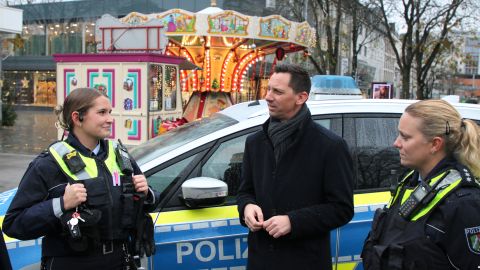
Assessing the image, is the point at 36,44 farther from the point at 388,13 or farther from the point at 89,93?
the point at 89,93

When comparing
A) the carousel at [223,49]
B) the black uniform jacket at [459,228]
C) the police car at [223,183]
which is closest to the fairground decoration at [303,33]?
the carousel at [223,49]

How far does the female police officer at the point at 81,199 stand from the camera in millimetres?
2250

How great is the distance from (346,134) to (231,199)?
891 millimetres

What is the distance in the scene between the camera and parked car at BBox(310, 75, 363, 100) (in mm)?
3840

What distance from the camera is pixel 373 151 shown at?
332 centimetres

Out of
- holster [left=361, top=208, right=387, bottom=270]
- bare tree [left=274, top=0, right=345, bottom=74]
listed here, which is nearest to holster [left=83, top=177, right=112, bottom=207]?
holster [left=361, top=208, right=387, bottom=270]

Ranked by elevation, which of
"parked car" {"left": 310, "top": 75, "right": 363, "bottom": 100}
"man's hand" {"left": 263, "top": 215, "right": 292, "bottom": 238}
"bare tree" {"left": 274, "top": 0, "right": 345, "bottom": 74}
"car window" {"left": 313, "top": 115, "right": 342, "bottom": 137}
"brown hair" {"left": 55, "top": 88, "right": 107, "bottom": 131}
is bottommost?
"man's hand" {"left": 263, "top": 215, "right": 292, "bottom": 238}

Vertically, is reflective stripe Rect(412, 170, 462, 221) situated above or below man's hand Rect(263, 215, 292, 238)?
above

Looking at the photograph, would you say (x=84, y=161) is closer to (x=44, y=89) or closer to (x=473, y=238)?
(x=473, y=238)

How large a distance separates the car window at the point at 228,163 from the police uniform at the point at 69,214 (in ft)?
2.70

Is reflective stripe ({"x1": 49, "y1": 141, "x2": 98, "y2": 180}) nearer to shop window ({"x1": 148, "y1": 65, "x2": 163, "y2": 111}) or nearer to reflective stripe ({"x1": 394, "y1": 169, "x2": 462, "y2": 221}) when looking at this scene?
reflective stripe ({"x1": 394, "y1": 169, "x2": 462, "y2": 221})

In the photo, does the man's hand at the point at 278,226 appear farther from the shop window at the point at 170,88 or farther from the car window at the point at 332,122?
the shop window at the point at 170,88

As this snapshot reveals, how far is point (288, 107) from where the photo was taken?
2.57m

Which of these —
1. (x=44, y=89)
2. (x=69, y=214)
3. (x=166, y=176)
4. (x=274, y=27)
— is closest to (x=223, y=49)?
(x=274, y=27)
